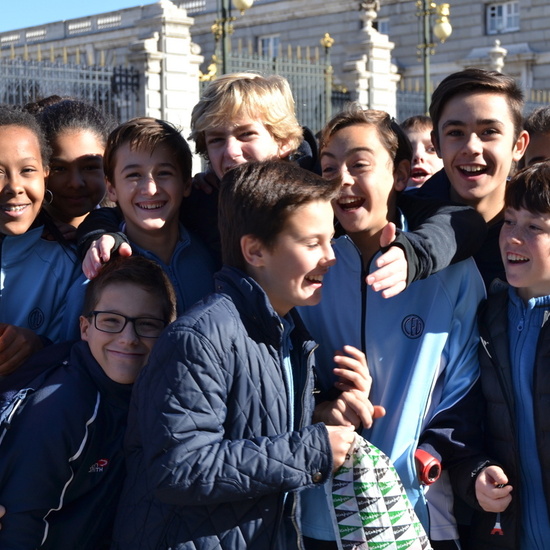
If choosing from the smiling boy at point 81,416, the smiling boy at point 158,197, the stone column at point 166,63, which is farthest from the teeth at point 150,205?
the stone column at point 166,63

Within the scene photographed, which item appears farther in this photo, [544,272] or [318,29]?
[318,29]

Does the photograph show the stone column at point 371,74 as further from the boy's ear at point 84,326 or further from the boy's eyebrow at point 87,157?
the boy's ear at point 84,326

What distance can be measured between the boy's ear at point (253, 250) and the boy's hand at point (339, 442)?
Result: 0.53 m

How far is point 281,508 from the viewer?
261 cm

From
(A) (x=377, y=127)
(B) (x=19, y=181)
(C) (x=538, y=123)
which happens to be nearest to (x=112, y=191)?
(B) (x=19, y=181)

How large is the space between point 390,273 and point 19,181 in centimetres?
145

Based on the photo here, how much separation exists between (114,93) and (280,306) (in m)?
14.9

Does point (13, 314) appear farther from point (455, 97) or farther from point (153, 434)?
point (455, 97)

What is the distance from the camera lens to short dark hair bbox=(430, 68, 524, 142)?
3311 millimetres

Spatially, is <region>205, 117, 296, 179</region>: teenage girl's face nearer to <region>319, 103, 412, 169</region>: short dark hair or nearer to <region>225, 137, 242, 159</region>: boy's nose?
<region>225, 137, 242, 159</region>: boy's nose

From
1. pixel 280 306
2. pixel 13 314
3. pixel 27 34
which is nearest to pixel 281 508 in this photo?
pixel 280 306

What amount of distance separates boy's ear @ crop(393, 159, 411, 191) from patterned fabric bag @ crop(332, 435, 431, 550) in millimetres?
991

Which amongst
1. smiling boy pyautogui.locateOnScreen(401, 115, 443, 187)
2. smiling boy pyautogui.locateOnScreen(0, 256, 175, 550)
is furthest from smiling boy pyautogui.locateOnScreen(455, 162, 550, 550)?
smiling boy pyautogui.locateOnScreen(401, 115, 443, 187)

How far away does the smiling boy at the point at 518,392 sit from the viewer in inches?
113
